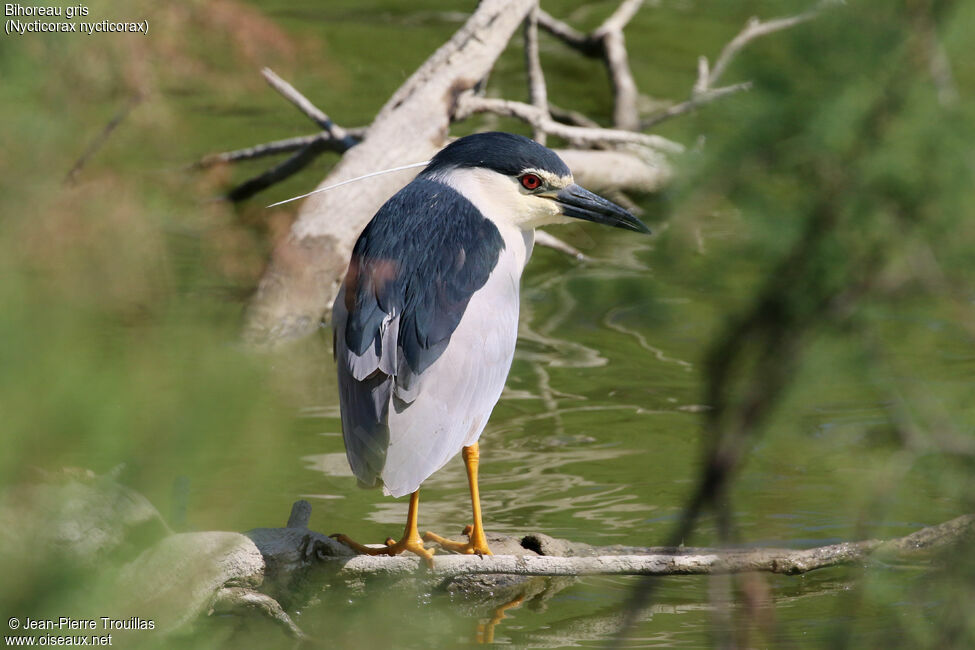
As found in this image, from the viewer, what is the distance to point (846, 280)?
1139 millimetres

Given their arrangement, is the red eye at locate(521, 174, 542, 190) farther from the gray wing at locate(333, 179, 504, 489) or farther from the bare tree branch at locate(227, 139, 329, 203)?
the bare tree branch at locate(227, 139, 329, 203)

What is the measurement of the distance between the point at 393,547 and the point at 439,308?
0.72 meters

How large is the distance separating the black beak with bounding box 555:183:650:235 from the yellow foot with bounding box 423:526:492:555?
1195mm

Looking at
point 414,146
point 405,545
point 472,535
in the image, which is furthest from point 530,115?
point 405,545

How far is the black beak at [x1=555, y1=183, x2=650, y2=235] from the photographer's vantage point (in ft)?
13.0

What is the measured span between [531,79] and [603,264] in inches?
48.2

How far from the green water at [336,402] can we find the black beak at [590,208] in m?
1.09

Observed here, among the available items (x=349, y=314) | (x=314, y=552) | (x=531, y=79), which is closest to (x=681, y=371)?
(x=531, y=79)

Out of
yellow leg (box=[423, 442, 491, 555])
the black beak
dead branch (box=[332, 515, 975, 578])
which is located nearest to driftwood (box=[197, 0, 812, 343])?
the black beak

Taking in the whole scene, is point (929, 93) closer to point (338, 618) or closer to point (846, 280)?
point (846, 280)

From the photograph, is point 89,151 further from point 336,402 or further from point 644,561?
point 336,402

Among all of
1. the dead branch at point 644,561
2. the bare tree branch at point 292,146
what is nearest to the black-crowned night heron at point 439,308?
the dead branch at point 644,561

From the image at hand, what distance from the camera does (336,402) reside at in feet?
17.5

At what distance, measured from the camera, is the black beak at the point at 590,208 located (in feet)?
13.0
